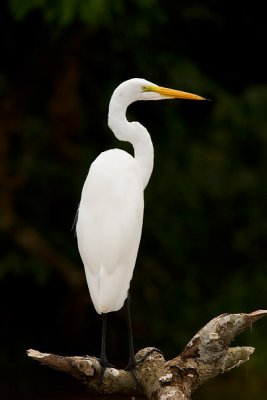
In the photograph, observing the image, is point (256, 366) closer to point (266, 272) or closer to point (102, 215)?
point (266, 272)

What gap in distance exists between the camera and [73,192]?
728 cm

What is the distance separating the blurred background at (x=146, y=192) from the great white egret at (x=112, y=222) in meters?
3.29

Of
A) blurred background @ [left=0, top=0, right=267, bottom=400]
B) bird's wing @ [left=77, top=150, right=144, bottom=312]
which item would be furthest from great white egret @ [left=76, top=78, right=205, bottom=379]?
blurred background @ [left=0, top=0, right=267, bottom=400]

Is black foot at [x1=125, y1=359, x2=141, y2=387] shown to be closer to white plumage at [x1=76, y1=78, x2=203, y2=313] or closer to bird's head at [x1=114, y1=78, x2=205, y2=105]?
white plumage at [x1=76, y1=78, x2=203, y2=313]

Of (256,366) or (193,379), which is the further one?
(256,366)

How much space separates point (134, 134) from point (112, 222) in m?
0.40

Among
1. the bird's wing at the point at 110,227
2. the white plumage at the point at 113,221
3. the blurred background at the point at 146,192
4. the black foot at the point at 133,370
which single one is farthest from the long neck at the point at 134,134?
the blurred background at the point at 146,192

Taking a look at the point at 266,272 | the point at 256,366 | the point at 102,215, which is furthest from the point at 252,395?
the point at 102,215

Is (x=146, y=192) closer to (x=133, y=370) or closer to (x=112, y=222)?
(x=112, y=222)

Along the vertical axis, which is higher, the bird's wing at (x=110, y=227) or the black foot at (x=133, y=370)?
the bird's wing at (x=110, y=227)

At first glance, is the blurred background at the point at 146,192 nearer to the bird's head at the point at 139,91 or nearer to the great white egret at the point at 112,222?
the bird's head at the point at 139,91

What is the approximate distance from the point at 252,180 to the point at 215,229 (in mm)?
510

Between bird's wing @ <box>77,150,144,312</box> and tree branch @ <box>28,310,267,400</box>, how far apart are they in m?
→ 0.22

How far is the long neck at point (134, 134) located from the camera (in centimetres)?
361
